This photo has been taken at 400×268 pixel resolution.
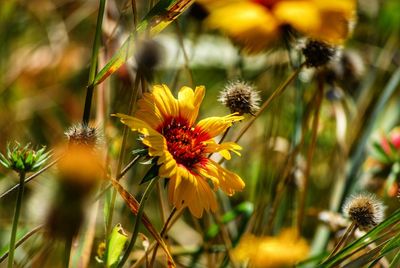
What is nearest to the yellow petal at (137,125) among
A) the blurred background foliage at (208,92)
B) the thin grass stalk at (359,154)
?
the blurred background foliage at (208,92)

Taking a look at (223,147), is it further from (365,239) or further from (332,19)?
(332,19)

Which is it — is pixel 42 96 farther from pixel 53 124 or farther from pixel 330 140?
pixel 330 140

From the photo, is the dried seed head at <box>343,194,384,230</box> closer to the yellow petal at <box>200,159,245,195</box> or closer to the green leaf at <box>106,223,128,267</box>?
the yellow petal at <box>200,159,245,195</box>

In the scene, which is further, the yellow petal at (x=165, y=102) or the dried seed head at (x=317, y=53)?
the dried seed head at (x=317, y=53)

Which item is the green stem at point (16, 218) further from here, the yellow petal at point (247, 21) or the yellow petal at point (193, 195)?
the yellow petal at point (247, 21)

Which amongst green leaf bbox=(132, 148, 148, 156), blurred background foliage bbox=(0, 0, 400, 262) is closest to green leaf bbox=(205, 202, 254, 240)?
blurred background foliage bbox=(0, 0, 400, 262)

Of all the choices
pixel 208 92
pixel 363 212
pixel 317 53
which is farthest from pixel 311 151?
pixel 208 92

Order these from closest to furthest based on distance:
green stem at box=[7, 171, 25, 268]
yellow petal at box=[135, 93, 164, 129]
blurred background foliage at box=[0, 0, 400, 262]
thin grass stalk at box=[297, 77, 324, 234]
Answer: green stem at box=[7, 171, 25, 268] < yellow petal at box=[135, 93, 164, 129] < thin grass stalk at box=[297, 77, 324, 234] < blurred background foliage at box=[0, 0, 400, 262]
